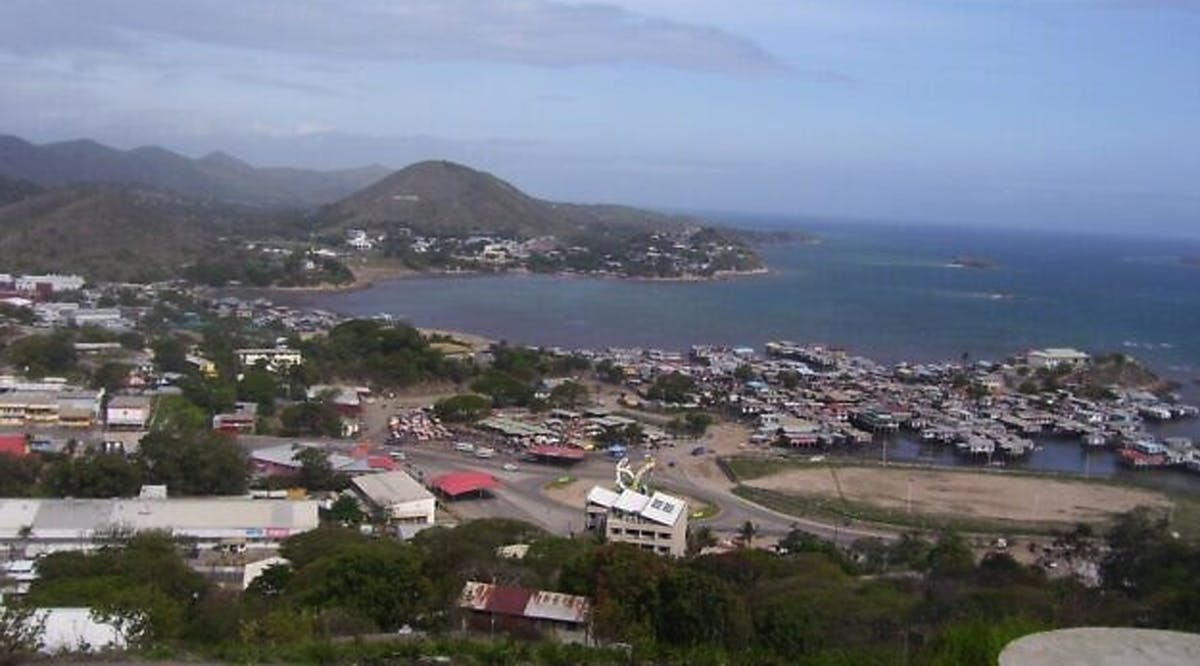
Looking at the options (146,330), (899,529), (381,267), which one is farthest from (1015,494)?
(381,267)

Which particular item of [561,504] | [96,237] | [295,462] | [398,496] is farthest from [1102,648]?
[96,237]

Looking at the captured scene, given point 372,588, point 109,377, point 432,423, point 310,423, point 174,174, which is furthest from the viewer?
point 174,174

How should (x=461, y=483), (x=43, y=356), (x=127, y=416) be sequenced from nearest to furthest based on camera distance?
(x=461, y=483)
(x=127, y=416)
(x=43, y=356)

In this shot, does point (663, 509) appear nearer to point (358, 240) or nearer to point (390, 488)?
point (390, 488)

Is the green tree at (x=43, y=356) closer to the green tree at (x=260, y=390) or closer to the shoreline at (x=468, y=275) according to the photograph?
the green tree at (x=260, y=390)

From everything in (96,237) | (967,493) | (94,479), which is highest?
(96,237)

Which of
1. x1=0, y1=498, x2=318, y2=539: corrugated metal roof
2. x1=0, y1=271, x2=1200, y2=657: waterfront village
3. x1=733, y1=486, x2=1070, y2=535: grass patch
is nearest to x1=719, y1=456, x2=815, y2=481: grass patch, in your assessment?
x1=0, y1=271, x2=1200, y2=657: waterfront village

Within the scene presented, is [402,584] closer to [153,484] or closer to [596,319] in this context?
[153,484]
